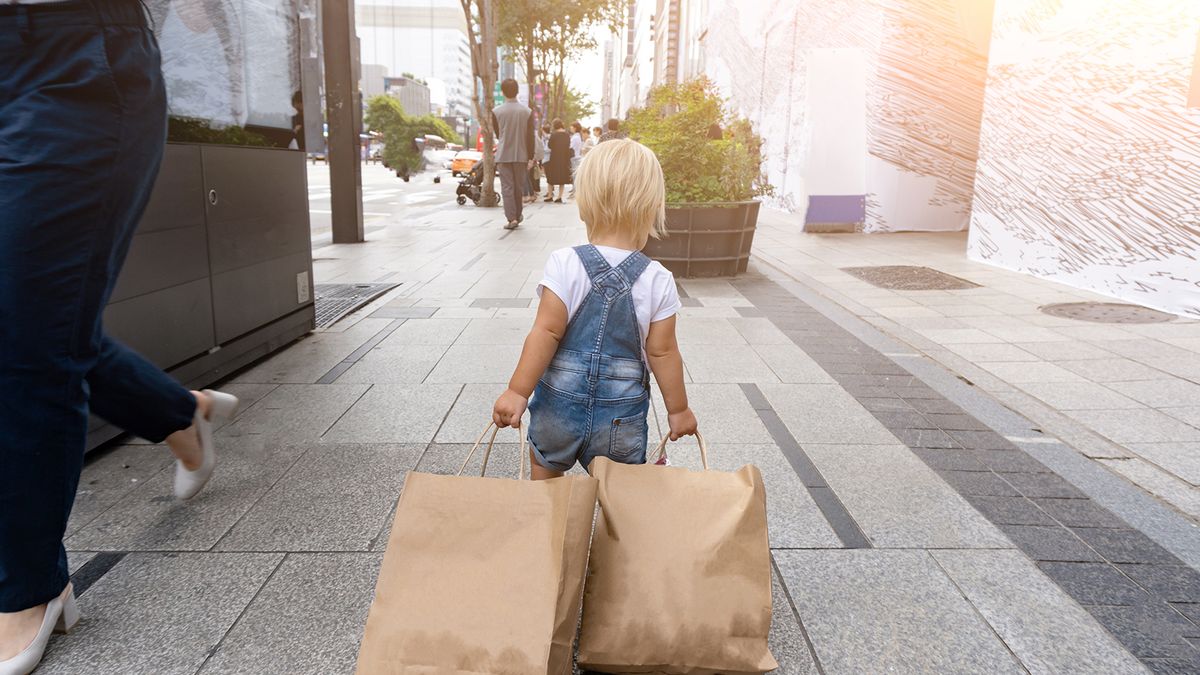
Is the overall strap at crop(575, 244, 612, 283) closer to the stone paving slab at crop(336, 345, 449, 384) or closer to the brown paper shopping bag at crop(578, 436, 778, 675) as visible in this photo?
the brown paper shopping bag at crop(578, 436, 778, 675)

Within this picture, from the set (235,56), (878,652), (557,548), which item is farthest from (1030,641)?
(235,56)

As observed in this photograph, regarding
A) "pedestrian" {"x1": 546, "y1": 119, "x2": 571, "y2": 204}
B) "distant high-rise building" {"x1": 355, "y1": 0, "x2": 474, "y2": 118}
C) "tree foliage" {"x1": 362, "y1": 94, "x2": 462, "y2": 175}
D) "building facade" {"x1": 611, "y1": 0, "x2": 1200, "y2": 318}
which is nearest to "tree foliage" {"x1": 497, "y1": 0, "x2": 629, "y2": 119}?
"tree foliage" {"x1": 362, "y1": 94, "x2": 462, "y2": 175}

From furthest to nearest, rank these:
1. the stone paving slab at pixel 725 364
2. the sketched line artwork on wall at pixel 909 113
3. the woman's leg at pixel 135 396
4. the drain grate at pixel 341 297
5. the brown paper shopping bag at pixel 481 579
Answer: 1. the sketched line artwork on wall at pixel 909 113
2. the drain grate at pixel 341 297
3. the stone paving slab at pixel 725 364
4. the woman's leg at pixel 135 396
5. the brown paper shopping bag at pixel 481 579

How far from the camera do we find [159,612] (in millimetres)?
2174

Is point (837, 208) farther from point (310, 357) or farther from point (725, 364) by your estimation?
point (310, 357)

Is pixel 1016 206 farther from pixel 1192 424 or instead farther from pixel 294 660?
pixel 294 660

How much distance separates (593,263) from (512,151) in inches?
441

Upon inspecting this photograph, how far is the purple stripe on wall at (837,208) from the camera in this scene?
12.5 m

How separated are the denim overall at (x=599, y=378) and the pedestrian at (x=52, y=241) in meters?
1.10

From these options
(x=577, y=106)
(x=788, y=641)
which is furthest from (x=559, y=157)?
(x=577, y=106)

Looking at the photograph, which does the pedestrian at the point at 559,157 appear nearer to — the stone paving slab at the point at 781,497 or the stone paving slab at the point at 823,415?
the stone paving slab at the point at 823,415

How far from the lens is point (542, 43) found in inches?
1357

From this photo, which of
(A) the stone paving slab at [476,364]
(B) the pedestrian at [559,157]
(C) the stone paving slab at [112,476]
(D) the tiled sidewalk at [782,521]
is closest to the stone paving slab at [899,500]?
(D) the tiled sidewalk at [782,521]

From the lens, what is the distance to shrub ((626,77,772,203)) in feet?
26.5
